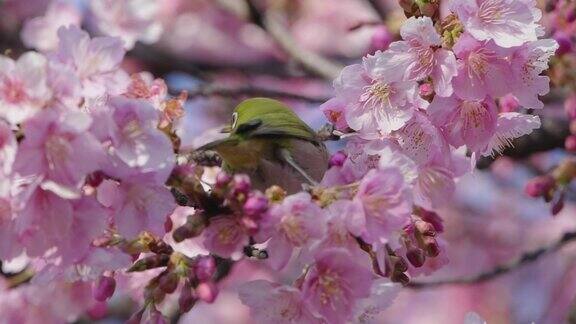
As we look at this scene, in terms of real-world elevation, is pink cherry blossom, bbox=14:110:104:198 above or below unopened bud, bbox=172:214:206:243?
above

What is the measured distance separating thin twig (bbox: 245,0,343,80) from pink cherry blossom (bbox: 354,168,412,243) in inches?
83.8

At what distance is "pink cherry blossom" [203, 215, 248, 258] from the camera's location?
1.72 meters

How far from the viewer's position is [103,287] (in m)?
1.99

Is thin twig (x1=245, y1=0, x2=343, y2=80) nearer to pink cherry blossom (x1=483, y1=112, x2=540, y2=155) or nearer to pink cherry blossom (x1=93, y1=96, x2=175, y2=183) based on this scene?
pink cherry blossom (x1=483, y1=112, x2=540, y2=155)

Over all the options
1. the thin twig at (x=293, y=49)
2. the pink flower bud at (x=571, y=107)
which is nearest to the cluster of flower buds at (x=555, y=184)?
the pink flower bud at (x=571, y=107)

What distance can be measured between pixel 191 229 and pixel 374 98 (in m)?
0.53

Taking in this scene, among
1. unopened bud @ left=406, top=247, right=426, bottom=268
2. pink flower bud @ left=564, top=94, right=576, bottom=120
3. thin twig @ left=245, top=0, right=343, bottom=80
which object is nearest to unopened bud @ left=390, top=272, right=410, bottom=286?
unopened bud @ left=406, top=247, right=426, bottom=268

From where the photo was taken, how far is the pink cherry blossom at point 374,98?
1.96 meters

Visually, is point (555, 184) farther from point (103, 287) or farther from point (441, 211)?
point (441, 211)

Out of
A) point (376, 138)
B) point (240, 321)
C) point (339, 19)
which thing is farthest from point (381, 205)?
point (339, 19)

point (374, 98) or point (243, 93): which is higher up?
point (374, 98)

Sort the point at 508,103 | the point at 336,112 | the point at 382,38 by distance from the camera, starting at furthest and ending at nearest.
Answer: the point at 382,38 → the point at 508,103 → the point at 336,112

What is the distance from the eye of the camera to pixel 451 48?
1.94 m

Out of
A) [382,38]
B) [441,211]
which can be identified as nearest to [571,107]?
[382,38]
